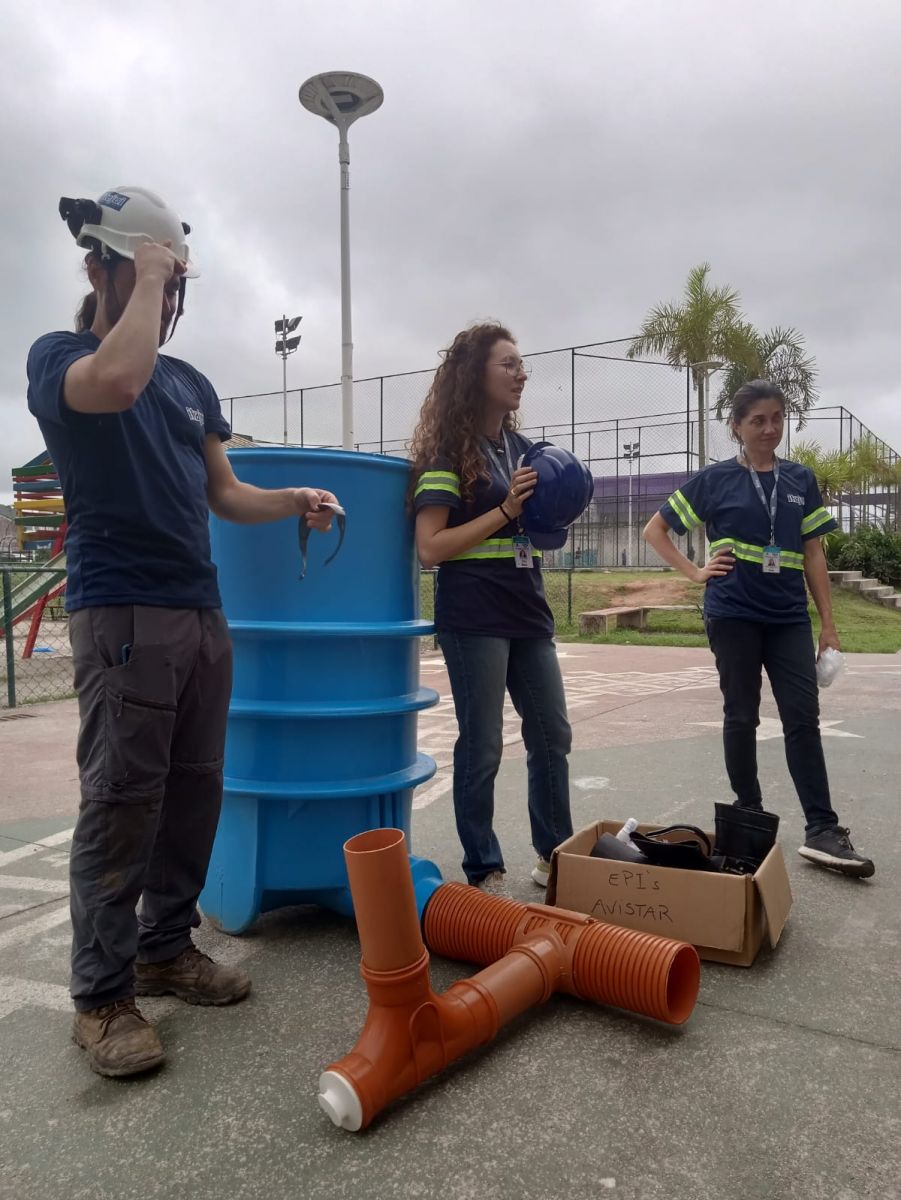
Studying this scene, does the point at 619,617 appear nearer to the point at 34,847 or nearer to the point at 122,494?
the point at 34,847

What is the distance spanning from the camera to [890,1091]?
74.2 inches

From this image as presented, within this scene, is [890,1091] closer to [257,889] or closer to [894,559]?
[257,889]

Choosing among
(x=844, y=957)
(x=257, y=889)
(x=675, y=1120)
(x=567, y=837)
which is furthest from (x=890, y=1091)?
(x=257, y=889)

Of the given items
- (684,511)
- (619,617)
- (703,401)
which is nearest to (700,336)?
(703,401)

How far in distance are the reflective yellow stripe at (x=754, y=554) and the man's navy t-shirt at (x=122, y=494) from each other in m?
2.15

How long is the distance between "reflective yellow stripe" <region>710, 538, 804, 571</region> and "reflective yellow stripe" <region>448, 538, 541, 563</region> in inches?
40.7

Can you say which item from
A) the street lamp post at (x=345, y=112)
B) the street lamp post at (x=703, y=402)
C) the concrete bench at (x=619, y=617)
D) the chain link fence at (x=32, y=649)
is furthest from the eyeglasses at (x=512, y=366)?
the street lamp post at (x=703, y=402)

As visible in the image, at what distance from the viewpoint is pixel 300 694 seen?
8.58 feet

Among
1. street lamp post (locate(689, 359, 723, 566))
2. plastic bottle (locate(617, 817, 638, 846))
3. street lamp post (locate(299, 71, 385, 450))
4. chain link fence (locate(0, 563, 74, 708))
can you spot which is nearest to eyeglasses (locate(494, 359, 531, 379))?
plastic bottle (locate(617, 817, 638, 846))

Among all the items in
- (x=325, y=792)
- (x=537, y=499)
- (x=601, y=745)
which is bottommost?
(x=601, y=745)

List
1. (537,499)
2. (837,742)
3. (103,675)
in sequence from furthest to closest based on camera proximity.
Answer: (837,742), (537,499), (103,675)

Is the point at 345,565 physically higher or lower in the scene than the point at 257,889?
higher

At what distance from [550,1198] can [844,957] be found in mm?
1382

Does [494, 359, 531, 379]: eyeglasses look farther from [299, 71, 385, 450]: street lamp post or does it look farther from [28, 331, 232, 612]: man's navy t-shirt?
[299, 71, 385, 450]: street lamp post
